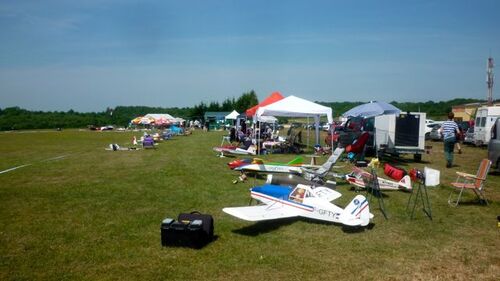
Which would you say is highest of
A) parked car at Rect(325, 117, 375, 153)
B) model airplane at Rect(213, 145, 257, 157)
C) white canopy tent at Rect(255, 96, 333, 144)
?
white canopy tent at Rect(255, 96, 333, 144)

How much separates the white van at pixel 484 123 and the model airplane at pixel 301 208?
67.7ft

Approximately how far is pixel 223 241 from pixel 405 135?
1319cm

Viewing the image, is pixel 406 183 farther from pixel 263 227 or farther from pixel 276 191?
pixel 263 227

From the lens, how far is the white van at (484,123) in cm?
2397

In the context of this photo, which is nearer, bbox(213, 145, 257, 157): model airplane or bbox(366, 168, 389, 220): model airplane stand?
bbox(366, 168, 389, 220): model airplane stand

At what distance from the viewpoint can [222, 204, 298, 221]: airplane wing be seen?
7062 mm

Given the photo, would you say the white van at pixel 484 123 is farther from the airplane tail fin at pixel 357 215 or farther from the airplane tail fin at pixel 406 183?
the airplane tail fin at pixel 357 215

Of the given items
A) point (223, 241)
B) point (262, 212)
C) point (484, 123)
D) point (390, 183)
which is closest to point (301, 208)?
point (262, 212)

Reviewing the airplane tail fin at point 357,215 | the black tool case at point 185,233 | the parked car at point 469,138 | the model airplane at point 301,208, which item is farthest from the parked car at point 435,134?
the black tool case at point 185,233

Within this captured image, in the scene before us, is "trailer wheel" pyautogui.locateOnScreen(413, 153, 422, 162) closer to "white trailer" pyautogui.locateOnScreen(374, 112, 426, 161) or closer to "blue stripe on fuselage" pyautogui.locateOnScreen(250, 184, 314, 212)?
"white trailer" pyautogui.locateOnScreen(374, 112, 426, 161)

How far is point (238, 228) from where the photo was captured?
7.27m

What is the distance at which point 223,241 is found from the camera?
6.53 meters

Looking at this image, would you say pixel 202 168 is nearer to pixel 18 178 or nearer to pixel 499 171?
pixel 18 178

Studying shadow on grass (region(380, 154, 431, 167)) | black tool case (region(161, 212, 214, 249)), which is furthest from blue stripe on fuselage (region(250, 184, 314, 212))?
shadow on grass (region(380, 154, 431, 167))
